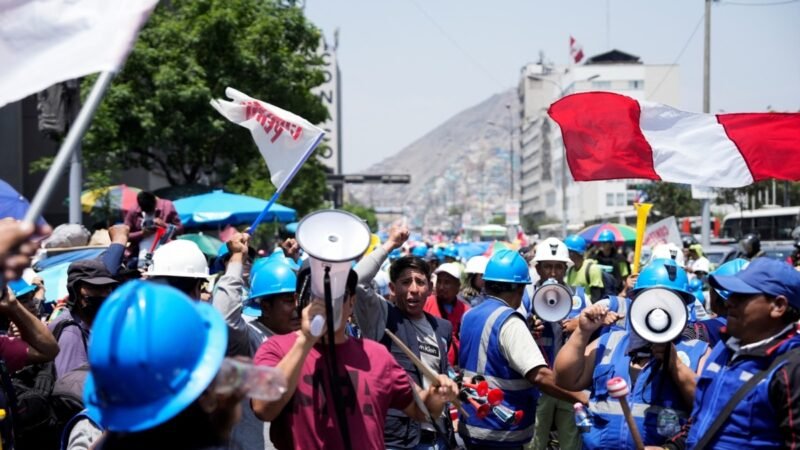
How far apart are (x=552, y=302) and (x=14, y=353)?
3.30m

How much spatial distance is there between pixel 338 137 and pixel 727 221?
93.0 m

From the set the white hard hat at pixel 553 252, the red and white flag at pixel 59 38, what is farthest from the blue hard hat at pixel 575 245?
the red and white flag at pixel 59 38

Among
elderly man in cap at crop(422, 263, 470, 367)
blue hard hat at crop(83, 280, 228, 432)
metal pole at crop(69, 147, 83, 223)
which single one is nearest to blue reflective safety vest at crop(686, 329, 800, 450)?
blue hard hat at crop(83, 280, 228, 432)

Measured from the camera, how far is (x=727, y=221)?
4172cm

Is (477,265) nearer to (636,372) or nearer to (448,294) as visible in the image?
(448,294)

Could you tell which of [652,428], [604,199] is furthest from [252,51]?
[604,199]

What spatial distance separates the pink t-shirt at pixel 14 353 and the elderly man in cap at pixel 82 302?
2.03 ft

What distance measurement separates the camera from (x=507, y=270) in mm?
5922

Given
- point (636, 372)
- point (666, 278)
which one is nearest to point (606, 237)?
point (666, 278)

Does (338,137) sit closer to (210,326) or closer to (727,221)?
(727,221)

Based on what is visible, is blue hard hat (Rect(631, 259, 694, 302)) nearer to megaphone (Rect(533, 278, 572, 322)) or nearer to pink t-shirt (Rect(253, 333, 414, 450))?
megaphone (Rect(533, 278, 572, 322))

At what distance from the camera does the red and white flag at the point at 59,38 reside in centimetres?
327

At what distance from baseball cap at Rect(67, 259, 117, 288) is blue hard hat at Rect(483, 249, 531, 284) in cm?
217

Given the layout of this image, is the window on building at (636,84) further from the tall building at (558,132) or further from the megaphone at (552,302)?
the megaphone at (552,302)
